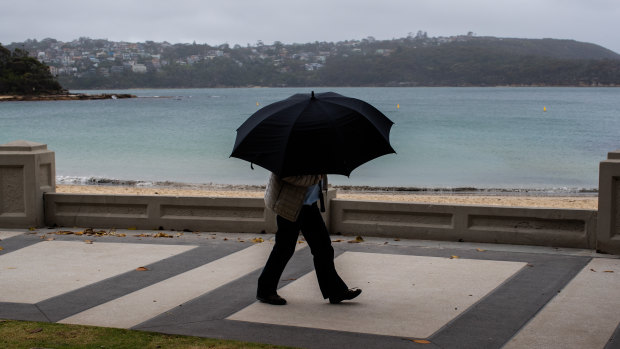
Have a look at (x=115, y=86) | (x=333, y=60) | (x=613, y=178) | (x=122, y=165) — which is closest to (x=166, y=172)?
(x=122, y=165)

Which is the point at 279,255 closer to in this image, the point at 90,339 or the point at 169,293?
the point at 169,293

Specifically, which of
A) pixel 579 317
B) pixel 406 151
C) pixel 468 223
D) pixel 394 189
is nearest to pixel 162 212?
pixel 468 223

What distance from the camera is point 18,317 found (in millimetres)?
5770

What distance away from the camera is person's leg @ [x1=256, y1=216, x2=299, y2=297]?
600 centimetres

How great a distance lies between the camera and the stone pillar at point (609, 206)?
7938mm

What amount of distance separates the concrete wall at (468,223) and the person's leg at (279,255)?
10.6 feet

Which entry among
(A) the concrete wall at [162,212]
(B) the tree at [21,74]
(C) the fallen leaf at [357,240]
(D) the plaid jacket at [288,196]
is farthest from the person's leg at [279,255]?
(B) the tree at [21,74]

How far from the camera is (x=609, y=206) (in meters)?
7.99

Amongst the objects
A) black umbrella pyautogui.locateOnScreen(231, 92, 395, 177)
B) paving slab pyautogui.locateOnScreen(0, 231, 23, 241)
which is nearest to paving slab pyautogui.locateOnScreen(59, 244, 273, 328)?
black umbrella pyautogui.locateOnScreen(231, 92, 395, 177)

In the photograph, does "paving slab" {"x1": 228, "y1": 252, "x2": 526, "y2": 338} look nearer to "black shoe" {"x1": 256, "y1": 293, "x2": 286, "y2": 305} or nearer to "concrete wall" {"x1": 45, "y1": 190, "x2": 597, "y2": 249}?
"black shoe" {"x1": 256, "y1": 293, "x2": 286, "y2": 305}

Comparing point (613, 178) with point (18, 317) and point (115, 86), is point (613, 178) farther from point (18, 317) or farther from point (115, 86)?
point (115, 86)

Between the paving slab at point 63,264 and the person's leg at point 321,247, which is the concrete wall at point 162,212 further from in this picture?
the person's leg at point 321,247

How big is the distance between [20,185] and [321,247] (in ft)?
18.6

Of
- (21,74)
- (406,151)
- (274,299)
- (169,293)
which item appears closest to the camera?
(274,299)
